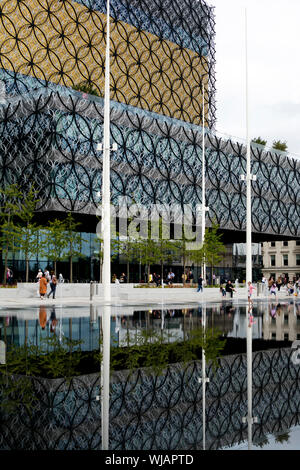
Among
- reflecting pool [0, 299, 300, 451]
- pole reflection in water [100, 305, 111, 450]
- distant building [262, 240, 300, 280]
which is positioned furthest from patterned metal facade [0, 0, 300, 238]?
distant building [262, 240, 300, 280]

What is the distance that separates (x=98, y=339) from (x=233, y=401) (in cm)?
731

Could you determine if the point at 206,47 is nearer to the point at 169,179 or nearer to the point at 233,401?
the point at 169,179

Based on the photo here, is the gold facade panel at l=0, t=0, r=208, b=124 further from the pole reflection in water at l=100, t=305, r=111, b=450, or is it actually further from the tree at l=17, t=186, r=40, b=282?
the pole reflection in water at l=100, t=305, r=111, b=450

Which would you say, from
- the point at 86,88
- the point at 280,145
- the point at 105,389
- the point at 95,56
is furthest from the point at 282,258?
the point at 105,389

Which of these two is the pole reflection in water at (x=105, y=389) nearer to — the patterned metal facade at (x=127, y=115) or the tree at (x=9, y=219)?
the tree at (x=9, y=219)

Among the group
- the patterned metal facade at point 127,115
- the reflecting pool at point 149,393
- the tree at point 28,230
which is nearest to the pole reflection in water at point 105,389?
the reflecting pool at point 149,393

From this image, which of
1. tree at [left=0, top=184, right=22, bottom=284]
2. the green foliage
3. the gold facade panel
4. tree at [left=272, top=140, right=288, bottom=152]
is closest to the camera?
tree at [left=0, top=184, right=22, bottom=284]

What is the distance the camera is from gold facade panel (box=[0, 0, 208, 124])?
6397 centimetres

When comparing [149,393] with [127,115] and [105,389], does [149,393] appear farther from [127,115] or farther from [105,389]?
[127,115]

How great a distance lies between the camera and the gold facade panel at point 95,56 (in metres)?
64.0

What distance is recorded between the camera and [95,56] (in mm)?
70812

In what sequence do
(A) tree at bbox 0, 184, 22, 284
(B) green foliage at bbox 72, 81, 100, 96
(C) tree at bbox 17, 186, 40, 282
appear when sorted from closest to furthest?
(A) tree at bbox 0, 184, 22, 284, (C) tree at bbox 17, 186, 40, 282, (B) green foliage at bbox 72, 81, 100, 96

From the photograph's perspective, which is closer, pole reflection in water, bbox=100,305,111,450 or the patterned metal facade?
pole reflection in water, bbox=100,305,111,450

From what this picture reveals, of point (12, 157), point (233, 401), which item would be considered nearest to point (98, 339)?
point (233, 401)
